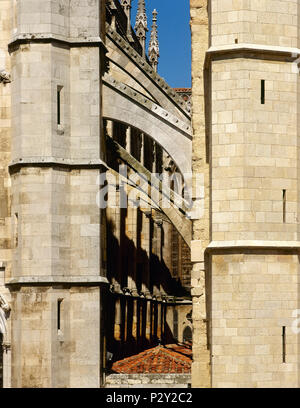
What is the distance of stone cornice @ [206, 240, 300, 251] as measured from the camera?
1734cm

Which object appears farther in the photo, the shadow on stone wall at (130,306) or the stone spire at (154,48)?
the stone spire at (154,48)

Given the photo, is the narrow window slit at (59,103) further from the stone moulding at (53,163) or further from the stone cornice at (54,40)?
the stone cornice at (54,40)

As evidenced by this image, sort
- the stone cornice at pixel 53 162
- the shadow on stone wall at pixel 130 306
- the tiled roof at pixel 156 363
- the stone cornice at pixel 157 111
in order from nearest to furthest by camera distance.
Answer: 1. the stone cornice at pixel 53 162
2. the stone cornice at pixel 157 111
3. the tiled roof at pixel 156 363
4. the shadow on stone wall at pixel 130 306

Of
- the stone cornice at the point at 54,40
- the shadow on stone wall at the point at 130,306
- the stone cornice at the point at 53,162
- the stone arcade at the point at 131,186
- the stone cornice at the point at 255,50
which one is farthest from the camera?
the shadow on stone wall at the point at 130,306

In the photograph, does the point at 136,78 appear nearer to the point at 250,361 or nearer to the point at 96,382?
the point at 96,382

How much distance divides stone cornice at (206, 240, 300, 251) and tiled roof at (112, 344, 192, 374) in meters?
4.89

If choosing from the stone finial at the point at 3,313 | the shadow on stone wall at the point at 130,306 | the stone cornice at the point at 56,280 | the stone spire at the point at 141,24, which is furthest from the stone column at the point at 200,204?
the stone spire at the point at 141,24

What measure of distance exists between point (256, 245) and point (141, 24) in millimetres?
25973

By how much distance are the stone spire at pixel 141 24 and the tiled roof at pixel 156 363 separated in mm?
18304

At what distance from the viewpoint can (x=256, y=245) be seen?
17.3 metres

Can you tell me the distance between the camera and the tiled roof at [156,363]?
2200cm

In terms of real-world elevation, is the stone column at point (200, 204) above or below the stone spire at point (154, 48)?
below

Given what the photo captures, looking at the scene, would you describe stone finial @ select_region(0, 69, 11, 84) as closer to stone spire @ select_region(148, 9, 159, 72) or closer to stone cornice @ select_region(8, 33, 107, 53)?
stone cornice @ select_region(8, 33, 107, 53)

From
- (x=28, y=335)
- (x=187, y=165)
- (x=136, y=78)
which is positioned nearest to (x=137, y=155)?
(x=136, y=78)
